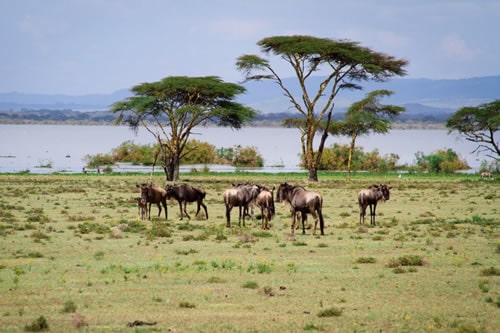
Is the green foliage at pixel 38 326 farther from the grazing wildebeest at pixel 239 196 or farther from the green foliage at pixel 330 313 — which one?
the grazing wildebeest at pixel 239 196

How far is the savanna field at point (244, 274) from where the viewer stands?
14.0 metres

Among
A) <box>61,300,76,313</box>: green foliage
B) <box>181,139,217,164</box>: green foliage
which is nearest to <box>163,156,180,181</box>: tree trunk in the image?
<box>181,139,217,164</box>: green foliage

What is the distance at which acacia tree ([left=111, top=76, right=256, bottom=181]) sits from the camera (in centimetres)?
6119

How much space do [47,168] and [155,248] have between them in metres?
61.4

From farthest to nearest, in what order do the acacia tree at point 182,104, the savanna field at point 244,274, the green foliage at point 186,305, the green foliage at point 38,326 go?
the acacia tree at point 182,104 → the green foliage at point 186,305 → the savanna field at point 244,274 → the green foliage at point 38,326

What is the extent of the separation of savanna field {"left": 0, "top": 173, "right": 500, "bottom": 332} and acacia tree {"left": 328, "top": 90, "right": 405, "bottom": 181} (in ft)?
111

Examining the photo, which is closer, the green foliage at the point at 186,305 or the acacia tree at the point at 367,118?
the green foliage at the point at 186,305

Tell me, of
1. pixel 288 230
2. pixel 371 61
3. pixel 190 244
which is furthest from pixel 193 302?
pixel 371 61

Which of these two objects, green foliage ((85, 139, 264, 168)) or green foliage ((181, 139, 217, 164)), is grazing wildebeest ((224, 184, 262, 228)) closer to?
green foliage ((85, 139, 264, 168))

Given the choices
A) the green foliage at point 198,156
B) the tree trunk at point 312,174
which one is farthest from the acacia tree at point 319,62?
the green foliage at point 198,156

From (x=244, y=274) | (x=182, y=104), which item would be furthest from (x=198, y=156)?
(x=244, y=274)

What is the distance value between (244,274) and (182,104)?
4664 centimetres

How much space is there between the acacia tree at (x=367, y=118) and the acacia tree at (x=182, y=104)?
778cm

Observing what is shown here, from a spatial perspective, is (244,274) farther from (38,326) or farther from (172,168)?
(172,168)
